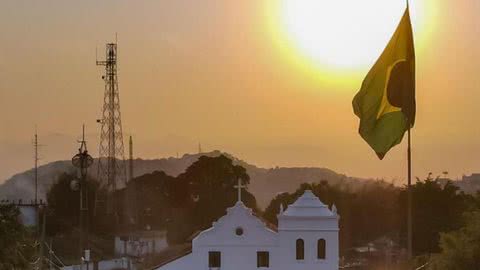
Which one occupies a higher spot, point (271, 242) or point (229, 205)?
point (229, 205)

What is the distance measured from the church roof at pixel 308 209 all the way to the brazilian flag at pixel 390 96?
121 feet

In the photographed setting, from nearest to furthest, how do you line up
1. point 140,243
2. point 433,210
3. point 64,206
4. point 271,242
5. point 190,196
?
1. point 271,242
2. point 433,210
3. point 140,243
4. point 64,206
5. point 190,196

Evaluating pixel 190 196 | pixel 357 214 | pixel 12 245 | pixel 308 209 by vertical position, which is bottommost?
pixel 12 245

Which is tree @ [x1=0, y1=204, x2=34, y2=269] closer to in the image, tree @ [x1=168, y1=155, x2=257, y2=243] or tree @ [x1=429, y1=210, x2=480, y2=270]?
tree @ [x1=429, y1=210, x2=480, y2=270]

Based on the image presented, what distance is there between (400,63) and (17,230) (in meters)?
28.4

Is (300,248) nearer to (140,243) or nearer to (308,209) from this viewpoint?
(308,209)

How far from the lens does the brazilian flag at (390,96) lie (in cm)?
2470

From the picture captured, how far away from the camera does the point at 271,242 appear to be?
2495 inches

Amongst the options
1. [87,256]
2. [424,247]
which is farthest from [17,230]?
[424,247]

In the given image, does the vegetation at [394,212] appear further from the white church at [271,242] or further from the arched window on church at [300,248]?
the arched window on church at [300,248]

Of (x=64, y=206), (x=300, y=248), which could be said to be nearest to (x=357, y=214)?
(x=64, y=206)

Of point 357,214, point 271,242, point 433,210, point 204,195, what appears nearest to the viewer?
point 271,242

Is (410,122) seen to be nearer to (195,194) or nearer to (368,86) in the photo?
(368,86)

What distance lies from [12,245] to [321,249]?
58.3ft
